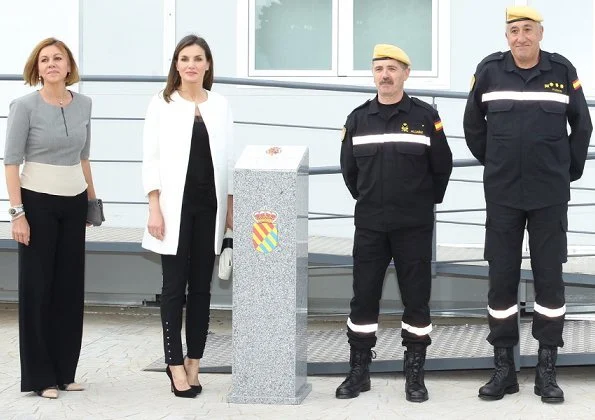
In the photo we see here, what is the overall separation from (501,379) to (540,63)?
1.54m

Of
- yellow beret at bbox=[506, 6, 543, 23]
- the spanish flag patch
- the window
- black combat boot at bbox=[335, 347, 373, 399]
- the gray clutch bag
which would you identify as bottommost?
black combat boot at bbox=[335, 347, 373, 399]

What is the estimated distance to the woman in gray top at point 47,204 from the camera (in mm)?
6012

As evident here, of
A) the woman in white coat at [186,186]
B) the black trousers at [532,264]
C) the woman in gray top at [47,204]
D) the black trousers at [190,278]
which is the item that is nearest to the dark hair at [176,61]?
the woman in white coat at [186,186]

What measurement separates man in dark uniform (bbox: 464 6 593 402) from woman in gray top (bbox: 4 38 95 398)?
77.8 inches

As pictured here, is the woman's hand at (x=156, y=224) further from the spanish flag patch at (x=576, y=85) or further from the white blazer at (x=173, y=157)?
the spanish flag patch at (x=576, y=85)

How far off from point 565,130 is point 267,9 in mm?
3552

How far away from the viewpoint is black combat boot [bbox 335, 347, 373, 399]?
6.09 m

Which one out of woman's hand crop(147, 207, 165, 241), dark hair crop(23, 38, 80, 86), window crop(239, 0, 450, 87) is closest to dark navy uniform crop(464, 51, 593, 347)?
woman's hand crop(147, 207, 165, 241)

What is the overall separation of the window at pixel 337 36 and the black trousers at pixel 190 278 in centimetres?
297

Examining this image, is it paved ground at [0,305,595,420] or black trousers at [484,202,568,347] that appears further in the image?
black trousers at [484,202,568,347]

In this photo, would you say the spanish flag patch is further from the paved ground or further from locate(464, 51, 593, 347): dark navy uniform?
the paved ground

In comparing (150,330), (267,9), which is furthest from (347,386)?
(267,9)

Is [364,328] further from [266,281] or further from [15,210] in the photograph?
[15,210]

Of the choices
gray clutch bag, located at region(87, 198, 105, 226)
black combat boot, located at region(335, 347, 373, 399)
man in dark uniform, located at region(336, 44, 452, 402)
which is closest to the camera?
man in dark uniform, located at region(336, 44, 452, 402)
